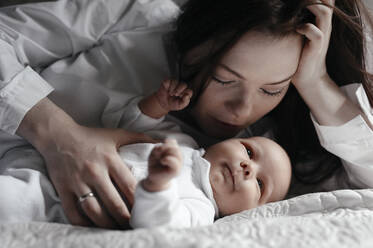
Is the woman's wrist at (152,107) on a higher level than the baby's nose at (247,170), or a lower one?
higher

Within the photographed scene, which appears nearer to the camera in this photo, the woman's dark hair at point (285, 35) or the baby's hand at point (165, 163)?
the baby's hand at point (165, 163)

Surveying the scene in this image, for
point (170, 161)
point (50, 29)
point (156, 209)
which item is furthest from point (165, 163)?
point (50, 29)

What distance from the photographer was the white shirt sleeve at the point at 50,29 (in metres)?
1.19

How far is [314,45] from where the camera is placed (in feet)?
3.61

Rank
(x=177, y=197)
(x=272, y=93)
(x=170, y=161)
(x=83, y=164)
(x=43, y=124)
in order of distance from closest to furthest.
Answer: (x=170, y=161), (x=177, y=197), (x=83, y=164), (x=43, y=124), (x=272, y=93)

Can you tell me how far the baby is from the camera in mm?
977

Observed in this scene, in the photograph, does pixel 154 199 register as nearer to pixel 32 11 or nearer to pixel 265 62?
pixel 265 62

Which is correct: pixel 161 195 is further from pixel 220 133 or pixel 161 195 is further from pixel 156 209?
pixel 220 133

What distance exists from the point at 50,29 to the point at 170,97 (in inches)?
15.6

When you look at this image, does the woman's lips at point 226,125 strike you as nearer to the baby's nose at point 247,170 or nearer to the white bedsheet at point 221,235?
the baby's nose at point 247,170

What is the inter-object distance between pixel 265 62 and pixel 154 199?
0.45 metres

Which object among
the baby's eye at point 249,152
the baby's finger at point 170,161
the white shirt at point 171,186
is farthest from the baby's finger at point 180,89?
the baby's finger at point 170,161

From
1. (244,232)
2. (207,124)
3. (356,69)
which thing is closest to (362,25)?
(356,69)

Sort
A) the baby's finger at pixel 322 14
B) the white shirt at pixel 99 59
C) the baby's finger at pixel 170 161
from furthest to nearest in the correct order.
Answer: the white shirt at pixel 99 59
the baby's finger at pixel 322 14
the baby's finger at pixel 170 161
